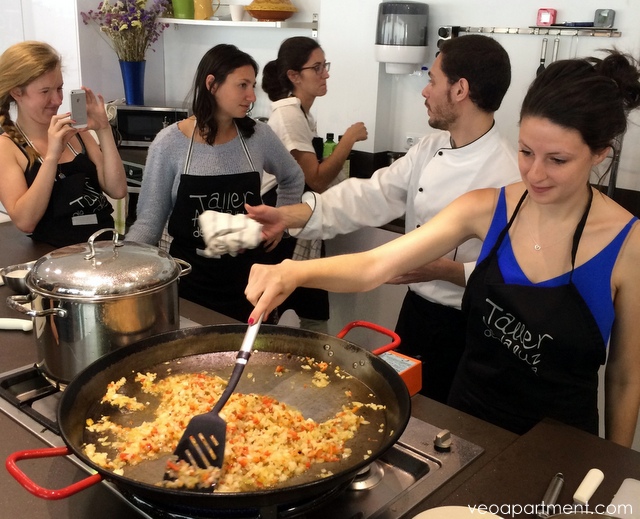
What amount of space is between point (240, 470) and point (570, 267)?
809mm

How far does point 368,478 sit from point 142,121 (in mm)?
3399

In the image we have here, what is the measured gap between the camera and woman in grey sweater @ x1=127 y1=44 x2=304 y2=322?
223 centimetres

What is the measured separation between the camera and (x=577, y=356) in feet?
4.40

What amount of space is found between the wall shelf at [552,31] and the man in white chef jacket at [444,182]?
0.79m

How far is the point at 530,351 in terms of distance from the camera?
53.5 inches

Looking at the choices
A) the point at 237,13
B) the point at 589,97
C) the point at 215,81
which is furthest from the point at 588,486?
the point at 237,13

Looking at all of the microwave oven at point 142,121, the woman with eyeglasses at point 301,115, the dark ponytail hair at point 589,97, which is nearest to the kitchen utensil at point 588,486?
the dark ponytail hair at point 589,97

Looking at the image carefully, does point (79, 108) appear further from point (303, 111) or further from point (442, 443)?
point (442, 443)

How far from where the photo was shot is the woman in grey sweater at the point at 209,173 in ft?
7.33

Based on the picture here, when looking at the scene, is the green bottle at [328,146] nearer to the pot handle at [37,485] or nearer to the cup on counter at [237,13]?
the cup on counter at [237,13]

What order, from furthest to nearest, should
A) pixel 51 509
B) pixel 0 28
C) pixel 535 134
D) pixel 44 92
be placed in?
1. pixel 0 28
2. pixel 44 92
3. pixel 535 134
4. pixel 51 509

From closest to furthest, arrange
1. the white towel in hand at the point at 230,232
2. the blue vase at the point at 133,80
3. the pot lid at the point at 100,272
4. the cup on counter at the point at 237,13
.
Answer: the pot lid at the point at 100,272
the white towel in hand at the point at 230,232
the cup on counter at the point at 237,13
the blue vase at the point at 133,80

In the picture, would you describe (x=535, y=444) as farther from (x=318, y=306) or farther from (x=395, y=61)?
(x=395, y=61)

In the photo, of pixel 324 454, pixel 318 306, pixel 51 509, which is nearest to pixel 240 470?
pixel 324 454
